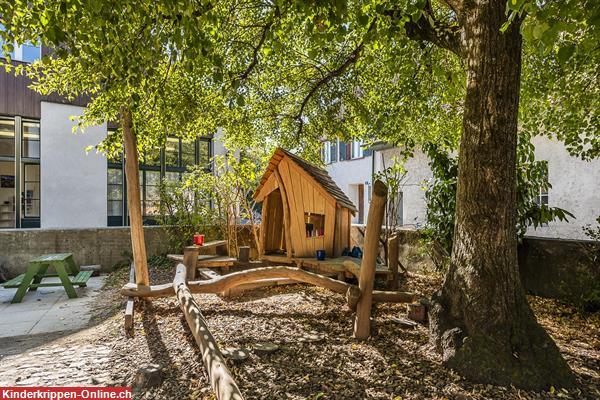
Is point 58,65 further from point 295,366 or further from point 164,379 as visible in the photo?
point 295,366

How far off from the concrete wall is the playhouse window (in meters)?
4.08

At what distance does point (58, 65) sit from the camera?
196 inches

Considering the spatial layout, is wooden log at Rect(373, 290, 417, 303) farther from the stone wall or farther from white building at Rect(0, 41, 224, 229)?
white building at Rect(0, 41, 224, 229)

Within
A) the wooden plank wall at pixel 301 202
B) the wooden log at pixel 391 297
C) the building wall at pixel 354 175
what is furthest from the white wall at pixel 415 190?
the wooden log at pixel 391 297

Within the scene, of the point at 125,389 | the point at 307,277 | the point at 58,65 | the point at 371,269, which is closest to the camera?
the point at 125,389

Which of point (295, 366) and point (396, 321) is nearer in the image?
point (295, 366)

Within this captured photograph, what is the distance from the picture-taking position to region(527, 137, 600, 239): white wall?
7773 mm

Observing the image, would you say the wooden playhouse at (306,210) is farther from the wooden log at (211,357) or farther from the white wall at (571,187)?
the white wall at (571,187)

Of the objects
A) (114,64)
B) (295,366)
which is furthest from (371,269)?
(114,64)

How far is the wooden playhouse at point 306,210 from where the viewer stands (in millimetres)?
6633

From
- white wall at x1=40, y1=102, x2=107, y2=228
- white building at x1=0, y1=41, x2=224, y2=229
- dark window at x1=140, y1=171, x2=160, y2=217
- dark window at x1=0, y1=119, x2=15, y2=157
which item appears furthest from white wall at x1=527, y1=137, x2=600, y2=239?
dark window at x1=0, y1=119, x2=15, y2=157

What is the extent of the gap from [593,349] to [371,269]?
2.37 metres

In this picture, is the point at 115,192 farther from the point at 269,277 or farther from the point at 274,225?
the point at 269,277

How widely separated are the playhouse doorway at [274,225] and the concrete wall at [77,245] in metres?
2.93
